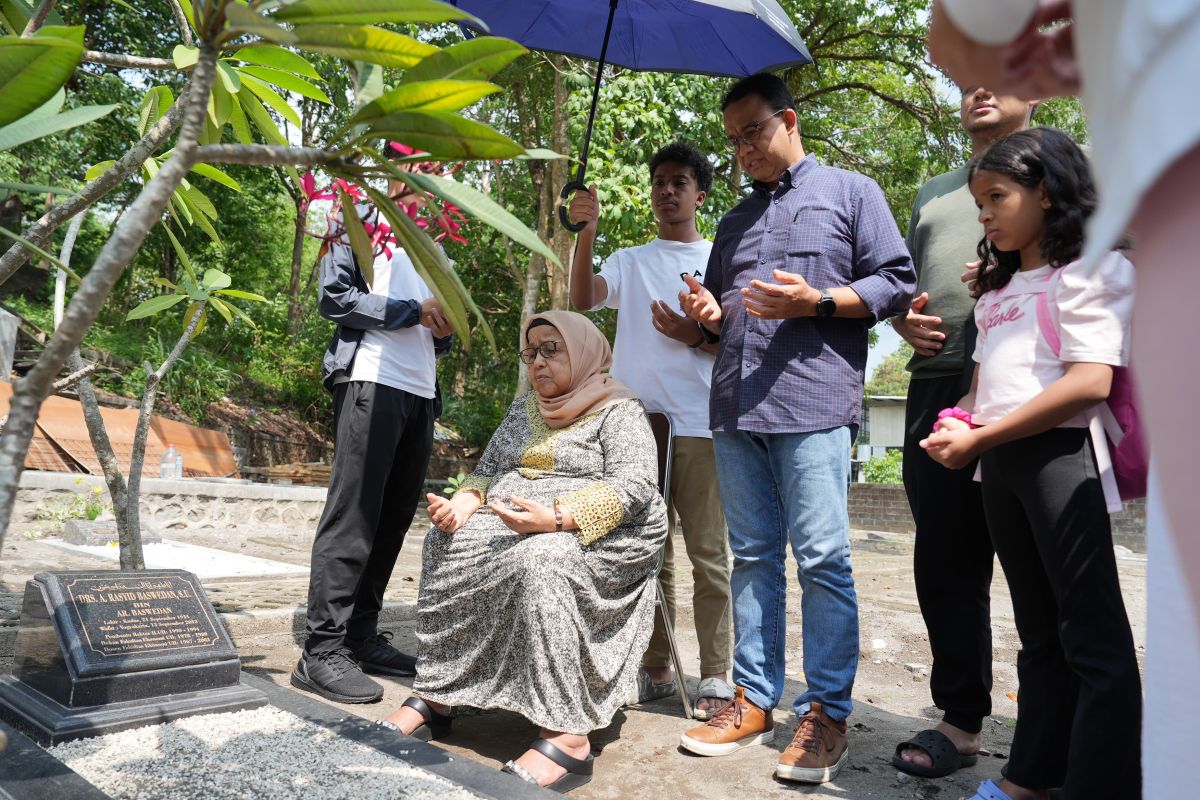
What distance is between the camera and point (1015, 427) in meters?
2.21

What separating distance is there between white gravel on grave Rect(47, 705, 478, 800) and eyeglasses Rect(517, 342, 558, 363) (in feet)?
4.85

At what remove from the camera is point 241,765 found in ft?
7.43

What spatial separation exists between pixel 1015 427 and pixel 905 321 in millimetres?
828

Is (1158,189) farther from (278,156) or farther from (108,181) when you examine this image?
(108,181)

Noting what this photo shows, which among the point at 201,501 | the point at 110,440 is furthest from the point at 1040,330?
the point at 110,440

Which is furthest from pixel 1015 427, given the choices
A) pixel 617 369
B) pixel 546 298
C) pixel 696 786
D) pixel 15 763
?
pixel 546 298

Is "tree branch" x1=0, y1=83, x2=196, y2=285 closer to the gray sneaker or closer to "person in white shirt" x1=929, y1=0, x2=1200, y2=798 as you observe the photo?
"person in white shirt" x1=929, y1=0, x2=1200, y2=798

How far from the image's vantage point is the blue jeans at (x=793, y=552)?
2816mm

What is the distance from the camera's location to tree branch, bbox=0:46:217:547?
1.08m

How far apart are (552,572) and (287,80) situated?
5.13ft

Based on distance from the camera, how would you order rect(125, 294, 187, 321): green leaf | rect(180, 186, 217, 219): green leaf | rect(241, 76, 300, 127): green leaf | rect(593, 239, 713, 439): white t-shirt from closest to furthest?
rect(241, 76, 300, 127): green leaf
rect(180, 186, 217, 219): green leaf
rect(125, 294, 187, 321): green leaf
rect(593, 239, 713, 439): white t-shirt

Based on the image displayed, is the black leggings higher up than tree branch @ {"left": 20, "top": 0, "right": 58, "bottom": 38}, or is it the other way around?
tree branch @ {"left": 20, "top": 0, "right": 58, "bottom": 38}

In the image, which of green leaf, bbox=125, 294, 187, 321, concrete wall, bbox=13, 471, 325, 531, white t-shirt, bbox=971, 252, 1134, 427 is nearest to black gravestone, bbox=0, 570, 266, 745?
green leaf, bbox=125, 294, 187, 321

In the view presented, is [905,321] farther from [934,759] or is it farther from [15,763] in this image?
[15,763]
